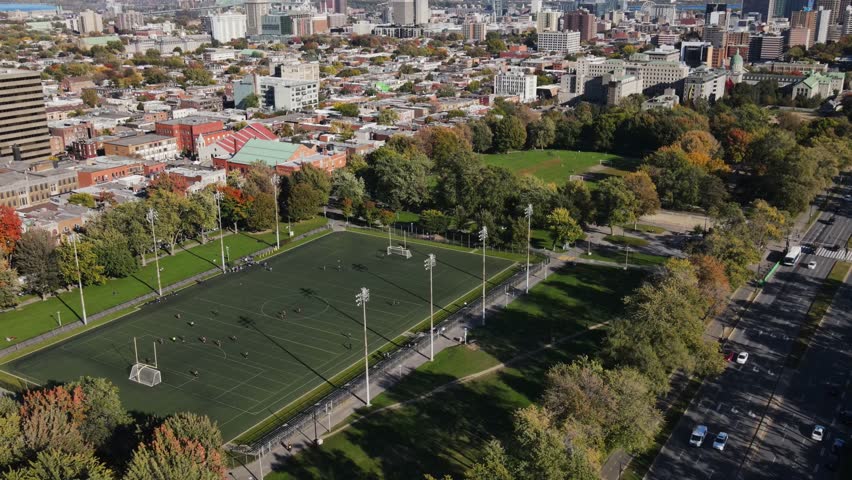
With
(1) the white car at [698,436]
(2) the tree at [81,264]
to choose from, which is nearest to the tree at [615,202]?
(1) the white car at [698,436]

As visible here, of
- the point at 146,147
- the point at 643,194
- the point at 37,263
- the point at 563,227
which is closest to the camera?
the point at 37,263

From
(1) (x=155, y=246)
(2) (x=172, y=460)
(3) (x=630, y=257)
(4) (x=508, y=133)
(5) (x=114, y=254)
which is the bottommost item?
(3) (x=630, y=257)

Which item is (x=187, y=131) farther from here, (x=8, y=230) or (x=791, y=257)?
(x=791, y=257)

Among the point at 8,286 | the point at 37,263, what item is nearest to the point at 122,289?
the point at 37,263

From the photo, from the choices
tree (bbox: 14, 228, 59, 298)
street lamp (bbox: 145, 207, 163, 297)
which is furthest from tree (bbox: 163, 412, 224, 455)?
tree (bbox: 14, 228, 59, 298)

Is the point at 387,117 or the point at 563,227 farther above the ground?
the point at 387,117

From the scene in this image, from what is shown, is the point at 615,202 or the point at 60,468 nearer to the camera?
the point at 60,468

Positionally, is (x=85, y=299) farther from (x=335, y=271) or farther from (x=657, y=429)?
(x=657, y=429)

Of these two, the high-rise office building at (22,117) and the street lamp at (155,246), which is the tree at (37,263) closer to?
the street lamp at (155,246)
